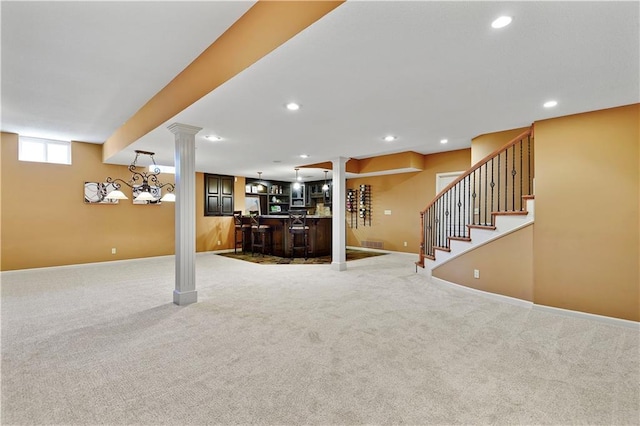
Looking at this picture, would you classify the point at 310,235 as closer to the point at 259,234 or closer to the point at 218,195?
the point at 259,234

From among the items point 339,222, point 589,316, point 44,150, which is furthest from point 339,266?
point 44,150

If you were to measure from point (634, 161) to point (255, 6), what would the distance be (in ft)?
13.5

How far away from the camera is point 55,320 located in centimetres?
329

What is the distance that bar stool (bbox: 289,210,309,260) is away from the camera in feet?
24.1

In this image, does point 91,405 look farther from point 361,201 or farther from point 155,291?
point 361,201

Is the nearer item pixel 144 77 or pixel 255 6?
pixel 255 6

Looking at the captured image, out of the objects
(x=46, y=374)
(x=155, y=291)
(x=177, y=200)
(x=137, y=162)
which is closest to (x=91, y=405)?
(x=46, y=374)

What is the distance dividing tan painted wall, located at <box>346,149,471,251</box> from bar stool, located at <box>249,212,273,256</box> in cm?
298

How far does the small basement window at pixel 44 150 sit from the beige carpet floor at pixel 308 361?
307 centimetres

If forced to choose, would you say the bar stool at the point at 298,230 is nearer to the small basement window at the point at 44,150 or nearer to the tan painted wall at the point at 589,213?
the tan painted wall at the point at 589,213

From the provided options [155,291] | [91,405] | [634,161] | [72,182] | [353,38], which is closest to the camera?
[91,405]

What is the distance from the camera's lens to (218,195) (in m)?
9.09

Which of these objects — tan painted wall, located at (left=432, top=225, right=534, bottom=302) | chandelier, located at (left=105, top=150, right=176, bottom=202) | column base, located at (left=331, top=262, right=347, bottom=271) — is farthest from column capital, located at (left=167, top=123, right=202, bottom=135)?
tan painted wall, located at (left=432, top=225, right=534, bottom=302)

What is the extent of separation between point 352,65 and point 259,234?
6.75m
